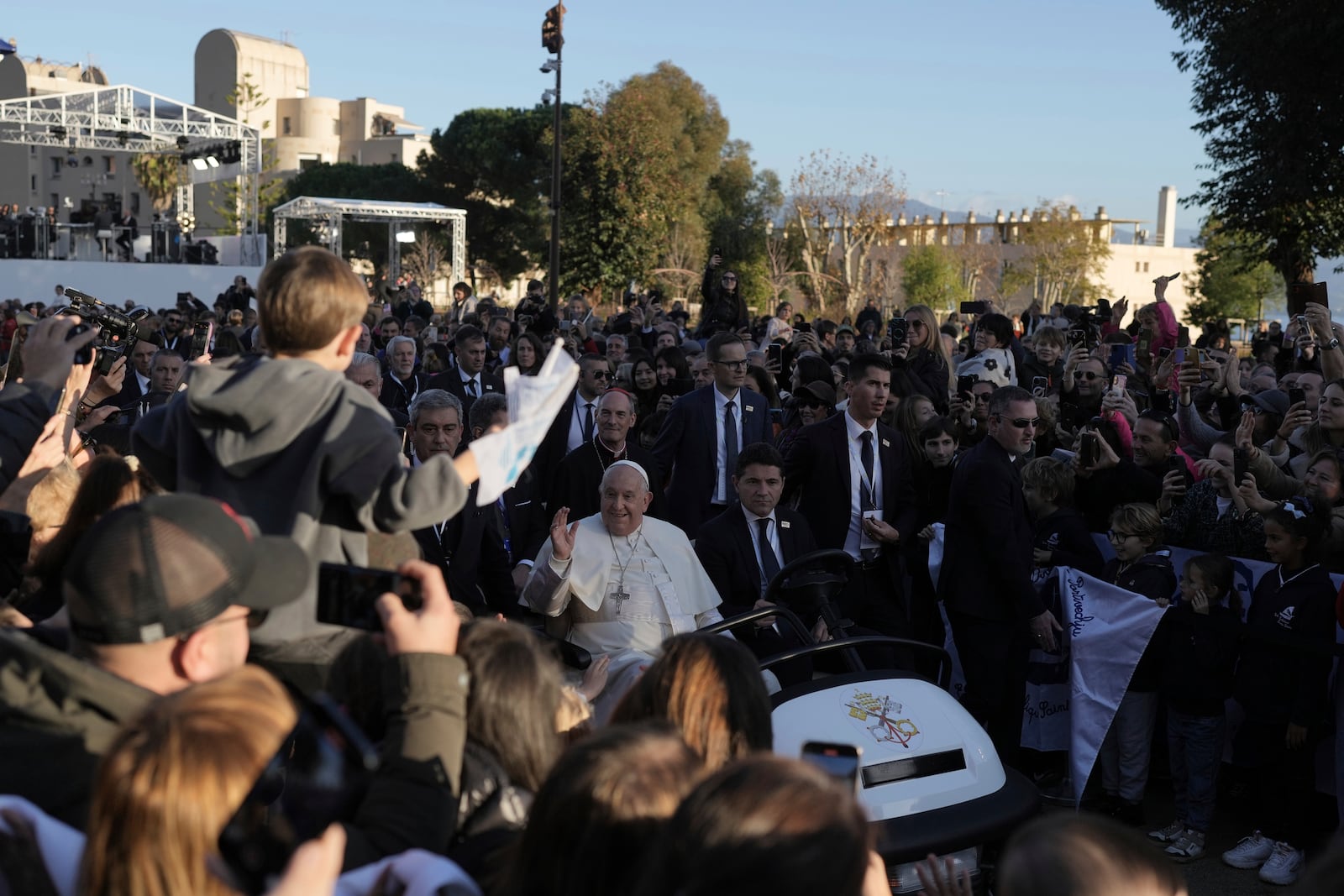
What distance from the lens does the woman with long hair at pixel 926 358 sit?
9602 millimetres

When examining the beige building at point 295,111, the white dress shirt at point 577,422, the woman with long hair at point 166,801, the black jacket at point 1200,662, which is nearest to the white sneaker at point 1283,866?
the black jacket at point 1200,662

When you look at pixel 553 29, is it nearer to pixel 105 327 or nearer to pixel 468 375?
pixel 468 375

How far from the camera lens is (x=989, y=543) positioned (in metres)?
6.39

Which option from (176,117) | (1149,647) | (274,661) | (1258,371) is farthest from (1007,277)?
(274,661)

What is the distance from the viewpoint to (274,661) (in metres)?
2.71

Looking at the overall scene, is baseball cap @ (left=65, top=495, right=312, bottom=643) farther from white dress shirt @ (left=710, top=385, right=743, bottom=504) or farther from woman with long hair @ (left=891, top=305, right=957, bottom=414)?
woman with long hair @ (left=891, top=305, right=957, bottom=414)

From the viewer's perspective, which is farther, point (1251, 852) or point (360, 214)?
point (360, 214)

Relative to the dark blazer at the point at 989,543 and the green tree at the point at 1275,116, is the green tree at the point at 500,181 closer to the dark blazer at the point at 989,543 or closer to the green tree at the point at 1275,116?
the green tree at the point at 1275,116

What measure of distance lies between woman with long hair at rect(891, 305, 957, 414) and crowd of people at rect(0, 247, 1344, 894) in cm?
4

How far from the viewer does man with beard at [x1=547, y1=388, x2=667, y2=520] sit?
770 cm

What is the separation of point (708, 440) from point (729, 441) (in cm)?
16

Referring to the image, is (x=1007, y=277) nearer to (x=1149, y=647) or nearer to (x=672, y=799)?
(x=1149, y=647)

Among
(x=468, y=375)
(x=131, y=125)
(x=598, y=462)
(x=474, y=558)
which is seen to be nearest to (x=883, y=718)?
(x=474, y=558)

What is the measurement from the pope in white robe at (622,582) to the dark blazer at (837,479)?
1.74 metres
